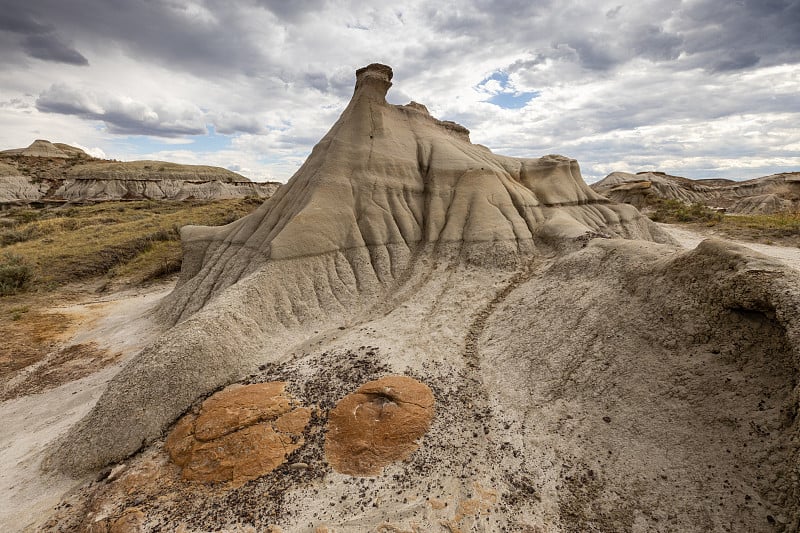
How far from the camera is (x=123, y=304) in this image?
60.5ft

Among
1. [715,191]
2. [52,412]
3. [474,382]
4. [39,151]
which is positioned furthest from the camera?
[39,151]

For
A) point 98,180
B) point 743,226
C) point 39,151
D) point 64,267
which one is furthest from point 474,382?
point 39,151

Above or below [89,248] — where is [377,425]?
below

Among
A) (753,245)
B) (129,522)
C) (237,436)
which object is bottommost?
(129,522)

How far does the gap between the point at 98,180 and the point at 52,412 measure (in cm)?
6567

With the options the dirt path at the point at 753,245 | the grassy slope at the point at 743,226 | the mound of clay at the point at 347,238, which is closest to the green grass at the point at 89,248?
the mound of clay at the point at 347,238

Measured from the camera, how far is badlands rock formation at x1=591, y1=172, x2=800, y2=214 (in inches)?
1758

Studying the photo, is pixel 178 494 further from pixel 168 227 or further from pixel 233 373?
pixel 168 227

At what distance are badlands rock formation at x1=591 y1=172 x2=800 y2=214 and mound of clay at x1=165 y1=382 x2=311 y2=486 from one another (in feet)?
156

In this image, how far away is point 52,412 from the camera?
10.3 m

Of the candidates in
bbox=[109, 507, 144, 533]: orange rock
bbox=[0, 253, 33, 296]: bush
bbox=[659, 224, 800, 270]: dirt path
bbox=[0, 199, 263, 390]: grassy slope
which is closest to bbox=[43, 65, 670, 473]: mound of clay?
bbox=[109, 507, 144, 533]: orange rock

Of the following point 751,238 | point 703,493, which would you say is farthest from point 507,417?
point 751,238

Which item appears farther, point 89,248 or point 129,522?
point 89,248

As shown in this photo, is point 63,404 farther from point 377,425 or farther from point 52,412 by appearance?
point 377,425
